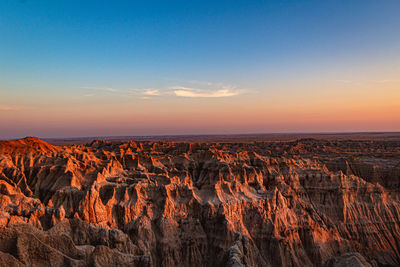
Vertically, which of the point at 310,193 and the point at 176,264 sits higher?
the point at 310,193

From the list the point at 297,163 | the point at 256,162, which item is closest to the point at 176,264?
the point at 256,162

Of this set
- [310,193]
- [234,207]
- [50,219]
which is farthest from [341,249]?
[50,219]

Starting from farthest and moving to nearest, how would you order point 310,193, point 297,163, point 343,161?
point 343,161 → point 297,163 → point 310,193

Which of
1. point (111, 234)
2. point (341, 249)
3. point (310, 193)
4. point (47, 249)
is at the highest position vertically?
point (47, 249)

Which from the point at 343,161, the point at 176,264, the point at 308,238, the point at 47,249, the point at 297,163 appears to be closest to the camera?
the point at 47,249

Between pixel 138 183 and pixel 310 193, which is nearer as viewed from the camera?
pixel 138 183

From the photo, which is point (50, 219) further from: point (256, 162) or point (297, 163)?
point (297, 163)
